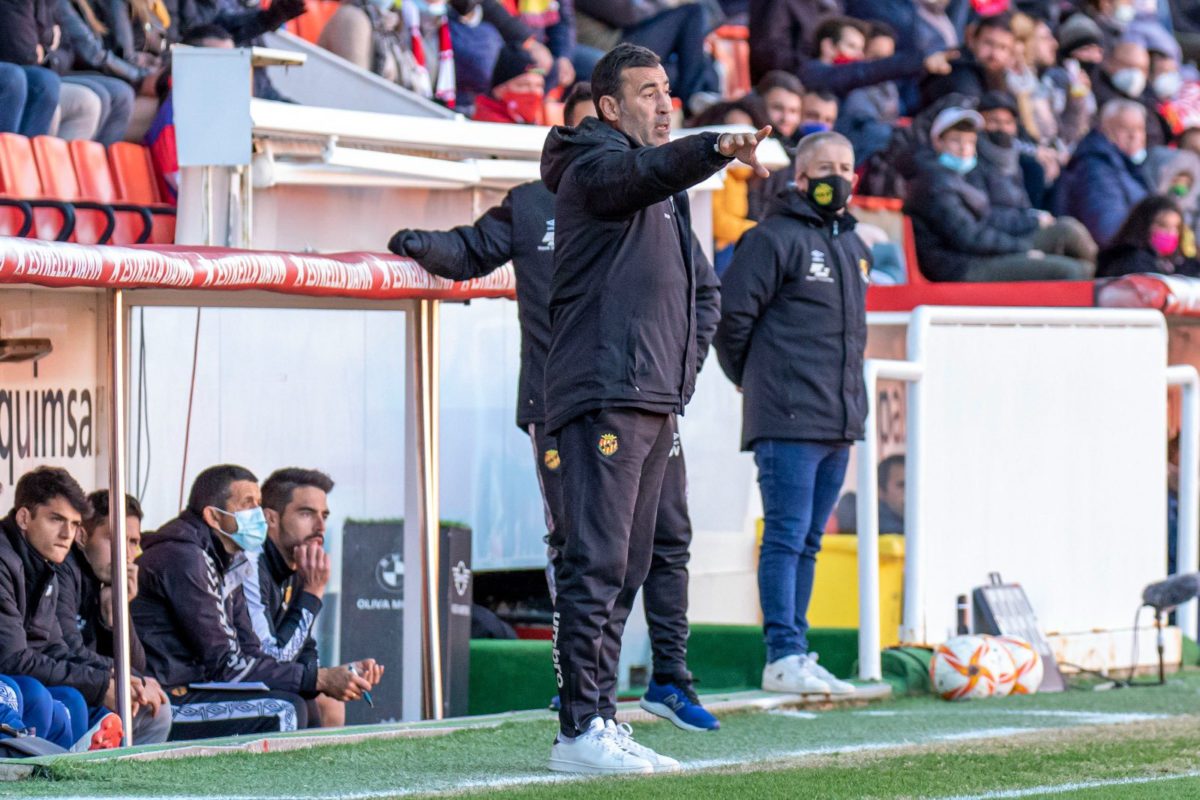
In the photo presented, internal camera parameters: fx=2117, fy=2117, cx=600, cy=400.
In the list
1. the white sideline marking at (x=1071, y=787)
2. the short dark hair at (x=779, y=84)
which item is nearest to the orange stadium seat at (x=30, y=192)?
the short dark hair at (x=779, y=84)

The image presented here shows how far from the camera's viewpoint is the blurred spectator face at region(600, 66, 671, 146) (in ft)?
17.3

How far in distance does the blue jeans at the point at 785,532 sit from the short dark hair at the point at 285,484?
1550 mm

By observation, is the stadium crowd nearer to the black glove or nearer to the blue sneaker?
the black glove

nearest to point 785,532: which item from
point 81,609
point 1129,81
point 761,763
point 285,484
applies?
point 285,484

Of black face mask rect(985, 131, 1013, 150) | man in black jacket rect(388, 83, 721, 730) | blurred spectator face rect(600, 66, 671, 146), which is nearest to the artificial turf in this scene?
man in black jacket rect(388, 83, 721, 730)

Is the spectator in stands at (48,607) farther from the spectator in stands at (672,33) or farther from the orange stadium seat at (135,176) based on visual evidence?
the spectator in stands at (672,33)

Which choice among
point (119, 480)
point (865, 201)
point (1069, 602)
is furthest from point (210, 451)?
point (865, 201)

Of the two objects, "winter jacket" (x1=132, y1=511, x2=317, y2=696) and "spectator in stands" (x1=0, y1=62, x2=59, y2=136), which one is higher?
"spectator in stands" (x1=0, y1=62, x2=59, y2=136)

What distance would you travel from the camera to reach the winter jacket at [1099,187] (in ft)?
49.3

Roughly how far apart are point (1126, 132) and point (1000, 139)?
5.15 feet

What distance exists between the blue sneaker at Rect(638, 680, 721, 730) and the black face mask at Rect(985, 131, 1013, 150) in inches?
351

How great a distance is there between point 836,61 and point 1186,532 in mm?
6149

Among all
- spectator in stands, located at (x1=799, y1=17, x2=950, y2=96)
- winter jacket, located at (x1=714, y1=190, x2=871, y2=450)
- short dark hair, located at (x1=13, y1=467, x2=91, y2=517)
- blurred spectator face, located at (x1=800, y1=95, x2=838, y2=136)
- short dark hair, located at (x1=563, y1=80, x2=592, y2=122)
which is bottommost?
short dark hair, located at (x1=13, y1=467, x2=91, y2=517)

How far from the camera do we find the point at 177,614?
256 inches
